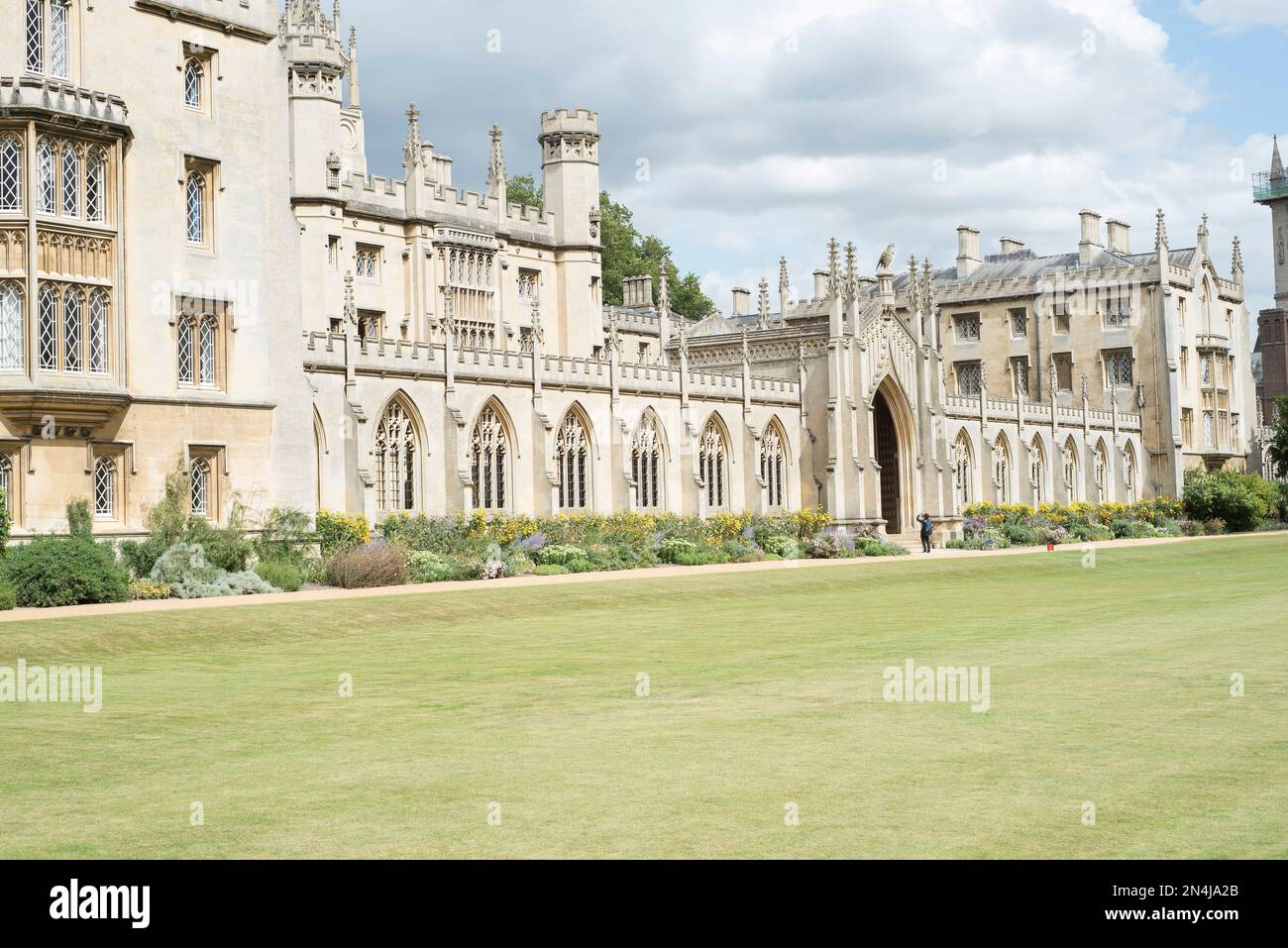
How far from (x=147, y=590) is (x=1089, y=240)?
59.5m

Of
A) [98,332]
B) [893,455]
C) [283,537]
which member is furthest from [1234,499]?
[98,332]

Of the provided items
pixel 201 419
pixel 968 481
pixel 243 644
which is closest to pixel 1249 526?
pixel 968 481

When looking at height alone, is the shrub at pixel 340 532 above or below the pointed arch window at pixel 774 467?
below

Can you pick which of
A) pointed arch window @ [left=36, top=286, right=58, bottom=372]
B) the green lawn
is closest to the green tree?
the green lawn

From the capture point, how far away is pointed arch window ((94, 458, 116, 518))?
25734 mm

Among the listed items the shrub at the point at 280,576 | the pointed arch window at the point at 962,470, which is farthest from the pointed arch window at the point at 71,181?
the pointed arch window at the point at 962,470

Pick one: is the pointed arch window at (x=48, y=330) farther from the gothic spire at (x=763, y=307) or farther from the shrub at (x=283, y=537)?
the gothic spire at (x=763, y=307)

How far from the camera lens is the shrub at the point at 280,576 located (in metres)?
25.6

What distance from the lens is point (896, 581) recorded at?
30.8 m

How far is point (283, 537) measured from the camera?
28.2 meters

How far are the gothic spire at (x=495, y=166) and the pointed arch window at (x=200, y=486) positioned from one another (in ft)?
81.4

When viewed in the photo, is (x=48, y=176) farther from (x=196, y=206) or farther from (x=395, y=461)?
(x=395, y=461)

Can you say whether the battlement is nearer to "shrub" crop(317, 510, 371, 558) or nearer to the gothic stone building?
the gothic stone building
